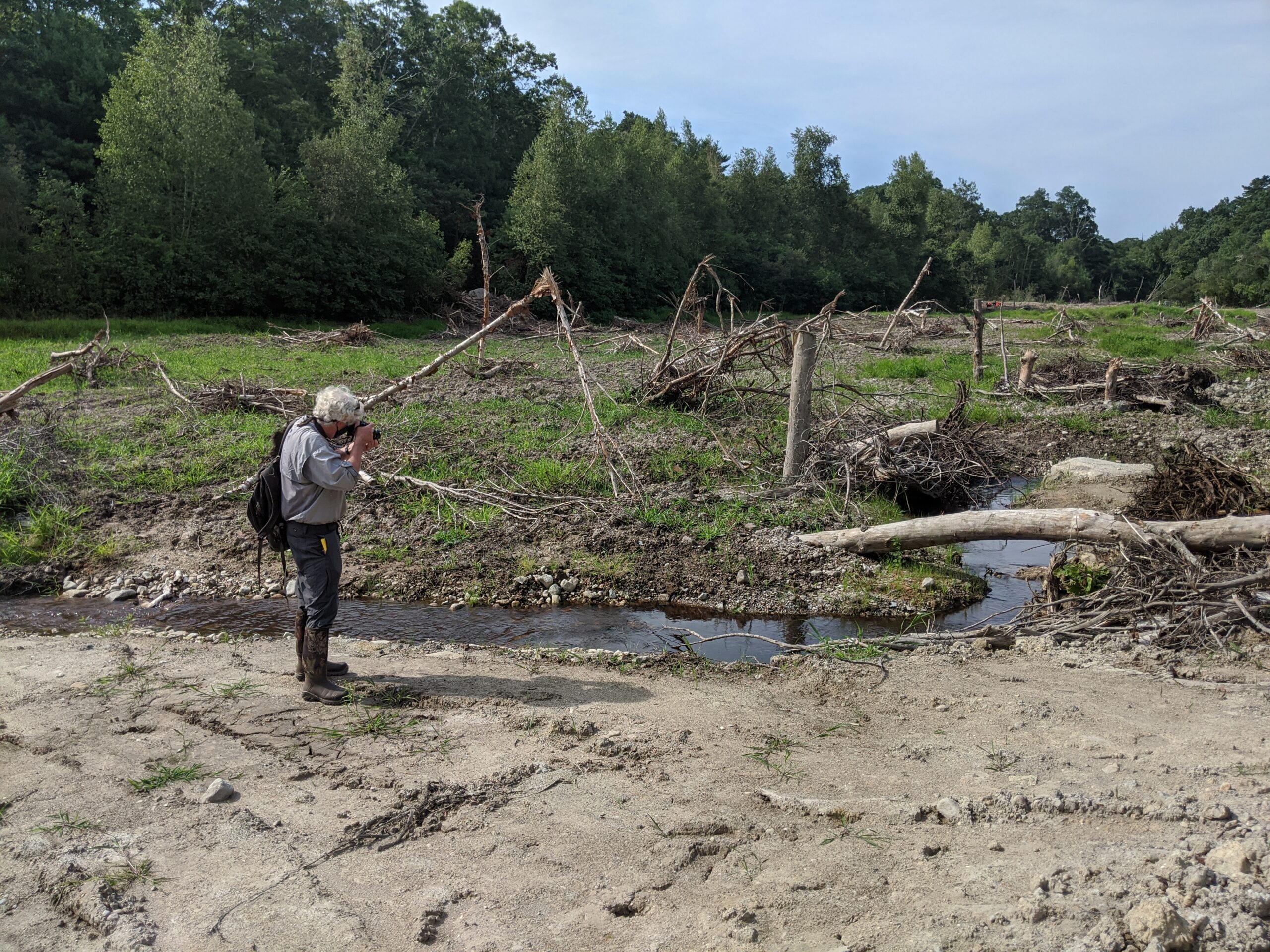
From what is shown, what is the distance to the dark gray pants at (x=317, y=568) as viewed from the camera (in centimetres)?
508

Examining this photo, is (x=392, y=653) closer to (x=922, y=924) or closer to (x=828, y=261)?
(x=922, y=924)

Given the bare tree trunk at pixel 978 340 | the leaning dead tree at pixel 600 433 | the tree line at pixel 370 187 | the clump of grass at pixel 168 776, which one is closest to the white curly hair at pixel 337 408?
the clump of grass at pixel 168 776

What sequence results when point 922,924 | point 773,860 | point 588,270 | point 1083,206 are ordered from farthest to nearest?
point 1083,206
point 588,270
point 773,860
point 922,924

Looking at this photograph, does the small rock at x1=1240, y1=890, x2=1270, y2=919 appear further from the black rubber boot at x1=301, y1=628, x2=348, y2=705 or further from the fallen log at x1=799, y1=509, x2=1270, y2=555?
the black rubber boot at x1=301, y1=628, x2=348, y2=705

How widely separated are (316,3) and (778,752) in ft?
176

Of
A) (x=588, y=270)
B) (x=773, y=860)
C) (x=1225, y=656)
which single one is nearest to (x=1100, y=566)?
(x=1225, y=656)

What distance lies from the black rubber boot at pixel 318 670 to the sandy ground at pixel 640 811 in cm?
12

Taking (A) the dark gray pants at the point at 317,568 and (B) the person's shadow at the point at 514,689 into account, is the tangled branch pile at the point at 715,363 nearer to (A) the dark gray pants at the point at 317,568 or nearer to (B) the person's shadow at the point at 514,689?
(B) the person's shadow at the point at 514,689

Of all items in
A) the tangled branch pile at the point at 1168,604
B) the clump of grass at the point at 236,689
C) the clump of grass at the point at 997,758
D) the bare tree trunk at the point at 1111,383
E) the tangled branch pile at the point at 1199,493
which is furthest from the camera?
the bare tree trunk at the point at 1111,383

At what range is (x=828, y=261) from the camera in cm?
6856

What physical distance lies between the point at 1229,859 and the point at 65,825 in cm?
468

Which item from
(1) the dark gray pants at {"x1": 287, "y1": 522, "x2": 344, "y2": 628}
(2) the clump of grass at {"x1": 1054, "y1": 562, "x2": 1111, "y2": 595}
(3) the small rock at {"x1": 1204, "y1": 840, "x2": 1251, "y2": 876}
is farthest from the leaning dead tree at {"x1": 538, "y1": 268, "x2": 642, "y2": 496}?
(3) the small rock at {"x1": 1204, "y1": 840, "x2": 1251, "y2": 876}

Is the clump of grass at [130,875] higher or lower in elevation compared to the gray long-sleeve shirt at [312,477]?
lower

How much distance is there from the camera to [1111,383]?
15.5 metres
